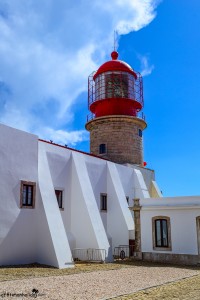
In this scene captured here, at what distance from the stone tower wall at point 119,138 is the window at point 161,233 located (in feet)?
26.6

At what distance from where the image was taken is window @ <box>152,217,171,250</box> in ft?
56.0

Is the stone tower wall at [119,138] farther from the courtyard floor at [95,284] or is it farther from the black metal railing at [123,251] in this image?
the courtyard floor at [95,284]

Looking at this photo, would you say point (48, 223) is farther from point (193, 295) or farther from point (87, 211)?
point (193, 295)

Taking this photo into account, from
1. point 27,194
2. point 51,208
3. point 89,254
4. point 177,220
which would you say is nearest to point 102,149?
point 177,220

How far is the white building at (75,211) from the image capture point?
1421cm

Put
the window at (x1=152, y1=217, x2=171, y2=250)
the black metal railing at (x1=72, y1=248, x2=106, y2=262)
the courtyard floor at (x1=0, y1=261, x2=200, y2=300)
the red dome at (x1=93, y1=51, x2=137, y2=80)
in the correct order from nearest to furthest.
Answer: the courtyard floor at (x1=0, y1=261, x2=200, y2=300) → the black metal railing at (x1=72, y1=248, x2=106, y2=262) → the window at (x1=152, y1=217, x2=171, y2=250) → the red dome at (x1=93, y1=51, x2=137, y2=80)

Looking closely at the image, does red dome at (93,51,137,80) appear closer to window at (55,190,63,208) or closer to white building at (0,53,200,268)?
white building at (0,53,200,268)

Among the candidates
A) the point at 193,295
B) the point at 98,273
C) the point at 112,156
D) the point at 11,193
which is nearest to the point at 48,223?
the point at 11,193

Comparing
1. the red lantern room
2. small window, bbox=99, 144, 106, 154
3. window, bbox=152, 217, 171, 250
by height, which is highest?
the red lantern room

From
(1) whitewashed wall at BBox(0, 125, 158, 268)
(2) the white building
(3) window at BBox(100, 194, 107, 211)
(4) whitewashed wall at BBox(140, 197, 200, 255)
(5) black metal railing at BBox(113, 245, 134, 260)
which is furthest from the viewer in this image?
(3) window at BBox(100, 194, 107, 211)

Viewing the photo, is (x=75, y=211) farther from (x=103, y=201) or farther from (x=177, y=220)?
(x=177, y=220)

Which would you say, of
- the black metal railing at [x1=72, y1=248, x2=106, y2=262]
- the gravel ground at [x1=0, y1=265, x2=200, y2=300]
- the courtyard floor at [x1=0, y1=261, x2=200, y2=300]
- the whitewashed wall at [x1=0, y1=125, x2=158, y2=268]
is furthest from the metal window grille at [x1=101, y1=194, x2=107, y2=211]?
the gravel ground at [x1=0, y1=265, x2=200, y2=300]

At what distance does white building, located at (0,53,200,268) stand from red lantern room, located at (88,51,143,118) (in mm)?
4579

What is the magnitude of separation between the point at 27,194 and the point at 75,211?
11.2 feet
